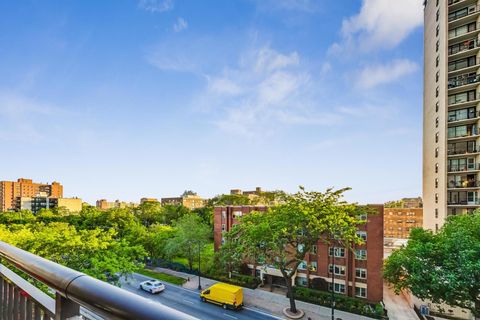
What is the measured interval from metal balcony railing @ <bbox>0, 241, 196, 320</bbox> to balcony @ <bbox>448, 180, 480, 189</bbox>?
27.2 metres

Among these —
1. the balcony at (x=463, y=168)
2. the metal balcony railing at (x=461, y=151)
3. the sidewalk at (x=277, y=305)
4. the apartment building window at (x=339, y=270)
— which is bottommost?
the sidewalk at (x=277, y=305)

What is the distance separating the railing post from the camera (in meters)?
1.11

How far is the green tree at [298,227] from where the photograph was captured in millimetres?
16891

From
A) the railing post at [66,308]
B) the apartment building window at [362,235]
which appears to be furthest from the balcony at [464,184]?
the railing post at [66,308]

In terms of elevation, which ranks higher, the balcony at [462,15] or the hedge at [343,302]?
the balcony at [462,15]

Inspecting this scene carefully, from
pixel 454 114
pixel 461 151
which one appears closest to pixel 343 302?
pixel 461 151

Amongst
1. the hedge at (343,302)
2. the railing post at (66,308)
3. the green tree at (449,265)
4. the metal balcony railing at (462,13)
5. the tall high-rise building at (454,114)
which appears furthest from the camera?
the metal balcony railing at (462,13)

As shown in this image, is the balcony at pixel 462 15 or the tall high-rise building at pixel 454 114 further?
the balcony at pixel 462 15

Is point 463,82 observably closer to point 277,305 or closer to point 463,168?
point 463,168

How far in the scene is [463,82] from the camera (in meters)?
21.6

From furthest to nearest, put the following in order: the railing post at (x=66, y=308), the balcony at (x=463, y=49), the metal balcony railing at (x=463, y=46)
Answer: the metal balcony railing at (x=463, y=46) → the balcony at (x=463, y=49) → the railing post at (x=66, y=308)

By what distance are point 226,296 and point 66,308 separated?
18762 mm

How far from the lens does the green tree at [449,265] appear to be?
11.4 meters

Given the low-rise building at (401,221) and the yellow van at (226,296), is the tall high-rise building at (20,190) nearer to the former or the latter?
the yellow van at (226,296)
